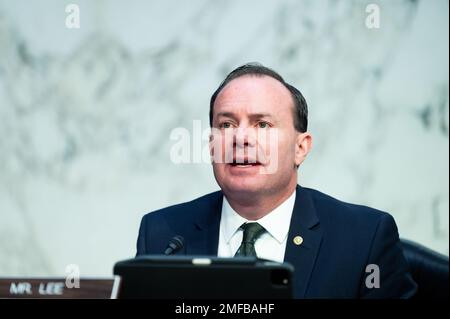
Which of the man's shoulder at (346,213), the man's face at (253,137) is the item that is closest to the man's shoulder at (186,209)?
the man's face at (253,137)

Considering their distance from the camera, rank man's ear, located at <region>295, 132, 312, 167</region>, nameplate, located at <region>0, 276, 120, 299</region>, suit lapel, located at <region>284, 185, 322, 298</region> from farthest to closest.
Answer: man's ear, located at <region>295, 132, 312, 167</region>
suit lapel, located at <region>284, 185, 322, 298</region>
nameplate, located at <region>0, 276, 120, 299</region>

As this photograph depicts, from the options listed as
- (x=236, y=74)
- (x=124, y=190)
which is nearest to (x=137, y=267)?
(x=236, y=74)

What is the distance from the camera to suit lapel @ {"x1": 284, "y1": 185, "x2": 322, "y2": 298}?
2.19 metres

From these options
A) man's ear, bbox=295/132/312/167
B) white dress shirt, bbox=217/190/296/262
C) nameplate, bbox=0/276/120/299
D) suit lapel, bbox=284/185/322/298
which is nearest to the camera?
nameplate, bbox=0/276/120/299

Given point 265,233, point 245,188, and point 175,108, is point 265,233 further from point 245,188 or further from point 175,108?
point 175,108

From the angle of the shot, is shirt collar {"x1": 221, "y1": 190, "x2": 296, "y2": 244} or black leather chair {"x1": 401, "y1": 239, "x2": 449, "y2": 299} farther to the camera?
black leather chair {"x1": 401, "y1": 239, "x2": 449, "y2": 299}

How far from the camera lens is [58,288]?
1.52 meters

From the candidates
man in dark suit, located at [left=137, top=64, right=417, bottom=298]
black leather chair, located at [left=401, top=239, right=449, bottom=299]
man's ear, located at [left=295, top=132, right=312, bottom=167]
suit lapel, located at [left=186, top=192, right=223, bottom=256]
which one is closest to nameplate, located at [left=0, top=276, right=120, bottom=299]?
man in dark suit, located at [left=137, top=64, right=417, bottom=298]

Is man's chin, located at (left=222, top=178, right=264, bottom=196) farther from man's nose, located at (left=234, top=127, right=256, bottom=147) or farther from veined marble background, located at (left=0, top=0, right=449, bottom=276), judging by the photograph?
veined marble background, located at (left=0, top=0, right=449, bottom=276)

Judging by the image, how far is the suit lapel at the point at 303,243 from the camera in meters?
2.19

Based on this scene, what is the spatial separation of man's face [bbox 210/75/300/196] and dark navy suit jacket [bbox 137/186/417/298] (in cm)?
16

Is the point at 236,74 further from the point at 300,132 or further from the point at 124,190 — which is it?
the point at 124,190

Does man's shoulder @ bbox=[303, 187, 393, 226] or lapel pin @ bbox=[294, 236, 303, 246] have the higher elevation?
man's shoulder @ bbox=[303, 187, 393, 226]

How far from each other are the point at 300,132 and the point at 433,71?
1.18 m
